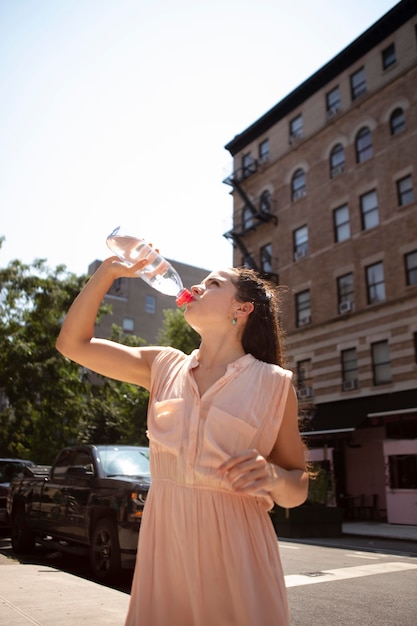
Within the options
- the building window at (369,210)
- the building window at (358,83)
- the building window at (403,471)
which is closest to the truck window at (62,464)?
the building window at (403,471)

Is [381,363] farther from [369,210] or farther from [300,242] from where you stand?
[300,242]

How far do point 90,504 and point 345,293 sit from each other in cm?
1879

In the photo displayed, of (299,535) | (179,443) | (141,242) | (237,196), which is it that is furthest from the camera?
(237,196)

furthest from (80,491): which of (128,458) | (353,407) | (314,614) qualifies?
(353,407)

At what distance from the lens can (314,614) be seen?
6391 millimetres

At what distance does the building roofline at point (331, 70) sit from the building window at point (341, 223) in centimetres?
692

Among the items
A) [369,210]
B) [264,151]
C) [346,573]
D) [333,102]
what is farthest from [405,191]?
[346,573]

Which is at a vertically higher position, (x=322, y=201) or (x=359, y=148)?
(x=359, y=148)

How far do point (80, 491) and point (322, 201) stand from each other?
69.4 ft

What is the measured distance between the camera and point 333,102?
91.6 feet

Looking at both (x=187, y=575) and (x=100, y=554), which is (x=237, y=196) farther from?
(x=187, y=575)

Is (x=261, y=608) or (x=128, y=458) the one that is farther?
(x=128, y=458)

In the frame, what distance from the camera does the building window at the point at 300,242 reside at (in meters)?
27.8

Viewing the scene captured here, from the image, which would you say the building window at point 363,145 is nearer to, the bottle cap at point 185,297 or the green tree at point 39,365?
the green tree at point 39,365
